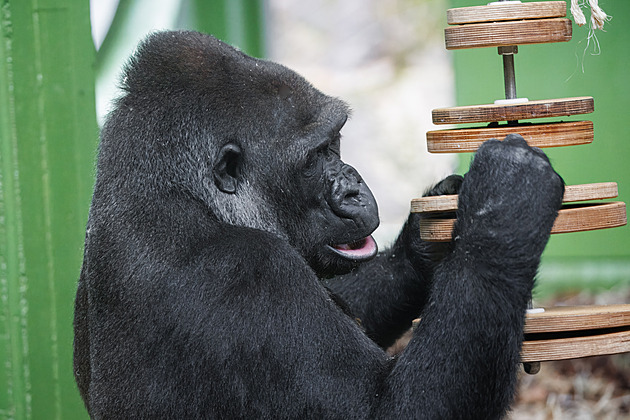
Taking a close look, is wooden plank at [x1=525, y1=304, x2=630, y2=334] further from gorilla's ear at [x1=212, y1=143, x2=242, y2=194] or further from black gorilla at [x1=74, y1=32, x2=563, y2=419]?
gorilla's ear at [x1=212, y1=143, x2=242, y2=194]

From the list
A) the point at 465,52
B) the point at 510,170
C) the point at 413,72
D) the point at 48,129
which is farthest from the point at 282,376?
the point at 413,72

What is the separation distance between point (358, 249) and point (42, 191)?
1.67m

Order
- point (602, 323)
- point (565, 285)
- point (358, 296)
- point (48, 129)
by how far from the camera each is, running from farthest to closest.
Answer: point (565, 285) < point (48, 129) < point (358, 296) < point (602, 323)

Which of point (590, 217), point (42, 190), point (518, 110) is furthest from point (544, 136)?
point (42, 190)

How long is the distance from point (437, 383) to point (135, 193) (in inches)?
42.2

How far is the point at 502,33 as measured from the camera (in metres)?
2.19

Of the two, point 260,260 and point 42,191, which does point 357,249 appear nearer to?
point 260,260

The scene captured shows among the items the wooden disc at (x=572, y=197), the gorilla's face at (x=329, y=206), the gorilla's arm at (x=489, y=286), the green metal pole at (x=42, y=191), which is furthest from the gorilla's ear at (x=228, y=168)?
the green metal pole at (x=42, y=191)

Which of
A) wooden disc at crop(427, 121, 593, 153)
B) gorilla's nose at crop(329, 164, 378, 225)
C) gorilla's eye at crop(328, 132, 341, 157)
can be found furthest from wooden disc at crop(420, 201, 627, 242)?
gorilla's eye at crop(328, 132, 341, 157)

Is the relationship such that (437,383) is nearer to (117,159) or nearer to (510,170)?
(510,170)

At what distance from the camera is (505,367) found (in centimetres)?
221

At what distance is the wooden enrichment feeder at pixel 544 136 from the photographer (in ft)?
7.12

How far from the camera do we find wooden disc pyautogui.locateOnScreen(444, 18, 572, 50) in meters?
2.18

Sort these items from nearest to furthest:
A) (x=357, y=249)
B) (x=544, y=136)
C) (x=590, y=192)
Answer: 1. (x=590, y=192)
2. (x=544, y=136)
3. (x=357, y=249)
